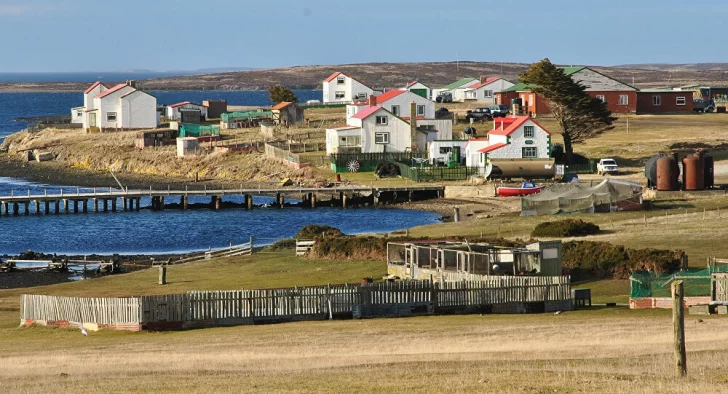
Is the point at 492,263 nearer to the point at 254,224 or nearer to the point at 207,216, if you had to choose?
the point at 254,224

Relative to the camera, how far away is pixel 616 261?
161ft

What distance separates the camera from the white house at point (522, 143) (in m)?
98.9

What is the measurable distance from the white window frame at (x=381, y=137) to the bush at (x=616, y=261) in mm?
61460

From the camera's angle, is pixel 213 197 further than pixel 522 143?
Yes

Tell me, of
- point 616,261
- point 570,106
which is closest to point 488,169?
point 570,106

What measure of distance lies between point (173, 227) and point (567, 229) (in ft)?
115

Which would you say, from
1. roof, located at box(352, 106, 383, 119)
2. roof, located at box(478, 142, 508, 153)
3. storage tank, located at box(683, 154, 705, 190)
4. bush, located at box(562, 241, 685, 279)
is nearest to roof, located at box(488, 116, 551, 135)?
roof, located at box(478, 142, 508, 153)

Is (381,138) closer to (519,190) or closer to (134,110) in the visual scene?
(519,190)

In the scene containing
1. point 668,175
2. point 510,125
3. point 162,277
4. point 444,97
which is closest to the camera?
point 162,277

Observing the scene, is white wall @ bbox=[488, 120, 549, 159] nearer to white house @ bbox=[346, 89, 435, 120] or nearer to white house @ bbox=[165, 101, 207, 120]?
white house @ bbox=[346, 89, 435, 120]

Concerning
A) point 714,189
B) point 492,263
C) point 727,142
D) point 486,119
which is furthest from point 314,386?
point 486,119

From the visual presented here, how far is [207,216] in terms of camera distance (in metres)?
94.8

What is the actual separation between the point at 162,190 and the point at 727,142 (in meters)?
46.1

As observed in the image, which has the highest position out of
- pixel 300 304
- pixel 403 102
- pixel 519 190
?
pixel 403 102
